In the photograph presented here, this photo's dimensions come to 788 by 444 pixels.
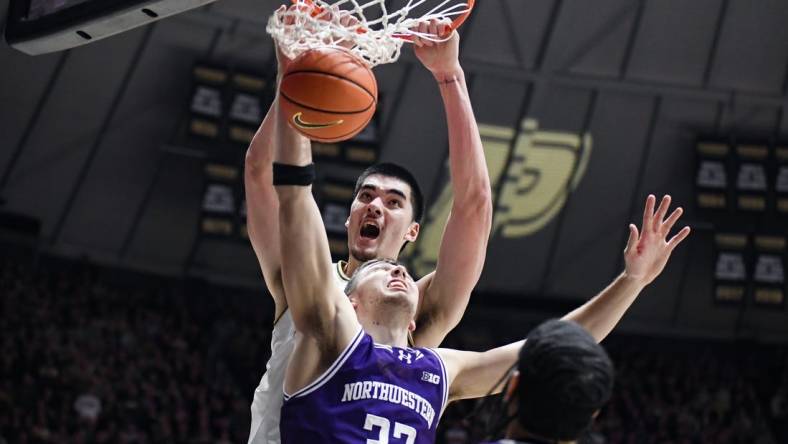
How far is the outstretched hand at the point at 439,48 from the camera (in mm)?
4156

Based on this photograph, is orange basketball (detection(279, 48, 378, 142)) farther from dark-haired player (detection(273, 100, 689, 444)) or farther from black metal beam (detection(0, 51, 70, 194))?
black metal beam (detection(0, 51, 70, 194))

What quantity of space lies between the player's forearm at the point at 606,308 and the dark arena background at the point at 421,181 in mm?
9429

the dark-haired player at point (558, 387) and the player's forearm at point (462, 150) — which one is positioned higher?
the player's forearm at point (462, 150)

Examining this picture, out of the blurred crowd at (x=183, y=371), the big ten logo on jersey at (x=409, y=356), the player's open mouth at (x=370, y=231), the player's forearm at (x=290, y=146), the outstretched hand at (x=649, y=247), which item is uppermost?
the player's forearm at (x=290, y=146)

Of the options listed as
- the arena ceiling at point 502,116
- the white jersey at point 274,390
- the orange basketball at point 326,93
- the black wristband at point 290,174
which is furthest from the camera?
the arena ceiling at point 502,116

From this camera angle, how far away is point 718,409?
15.7m

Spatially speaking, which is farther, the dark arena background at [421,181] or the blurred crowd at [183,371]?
the dark arena background at [421,181]

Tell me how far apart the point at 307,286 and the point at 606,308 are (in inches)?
42.5

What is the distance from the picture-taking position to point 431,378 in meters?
3.64

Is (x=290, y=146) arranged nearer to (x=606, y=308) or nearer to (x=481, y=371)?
(x=481, y=371)

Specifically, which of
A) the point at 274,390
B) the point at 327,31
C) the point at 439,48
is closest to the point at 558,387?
the point at 327,31

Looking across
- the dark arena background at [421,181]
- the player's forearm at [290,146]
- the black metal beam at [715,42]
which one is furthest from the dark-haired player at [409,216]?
the black metal beam at [715,42]

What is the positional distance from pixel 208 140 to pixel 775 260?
7.91 metres

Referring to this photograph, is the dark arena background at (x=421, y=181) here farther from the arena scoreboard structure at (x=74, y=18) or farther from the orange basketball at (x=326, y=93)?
the orange basketball at (x=326, y=93)
